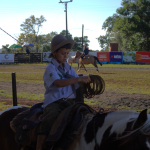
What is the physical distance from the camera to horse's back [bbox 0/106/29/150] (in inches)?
83.4

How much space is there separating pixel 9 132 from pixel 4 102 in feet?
16.2

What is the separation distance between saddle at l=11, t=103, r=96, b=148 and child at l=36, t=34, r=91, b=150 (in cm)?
9

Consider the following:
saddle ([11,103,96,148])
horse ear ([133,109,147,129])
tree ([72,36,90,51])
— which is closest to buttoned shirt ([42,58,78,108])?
saddle ([11,103,96,148])

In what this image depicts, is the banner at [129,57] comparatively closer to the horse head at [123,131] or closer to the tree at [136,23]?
the tree at [136,23]

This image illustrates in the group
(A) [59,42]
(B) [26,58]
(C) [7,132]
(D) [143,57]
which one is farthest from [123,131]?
(B) [26,58]

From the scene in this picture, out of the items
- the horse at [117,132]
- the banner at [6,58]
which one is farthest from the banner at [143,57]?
the horse at [117,132]

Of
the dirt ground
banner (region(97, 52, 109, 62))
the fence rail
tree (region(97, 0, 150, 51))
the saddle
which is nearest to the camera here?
the saddle

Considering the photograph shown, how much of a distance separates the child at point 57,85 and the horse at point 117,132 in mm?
265

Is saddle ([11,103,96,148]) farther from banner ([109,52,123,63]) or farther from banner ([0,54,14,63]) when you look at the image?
banner ([0,54,14,63])

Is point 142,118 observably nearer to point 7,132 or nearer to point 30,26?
point 7,132

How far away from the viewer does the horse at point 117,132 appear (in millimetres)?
1373

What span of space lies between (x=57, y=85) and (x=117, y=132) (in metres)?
0.74

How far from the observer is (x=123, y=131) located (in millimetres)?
1463

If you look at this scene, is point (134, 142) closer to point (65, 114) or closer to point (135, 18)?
point (65, 114)
